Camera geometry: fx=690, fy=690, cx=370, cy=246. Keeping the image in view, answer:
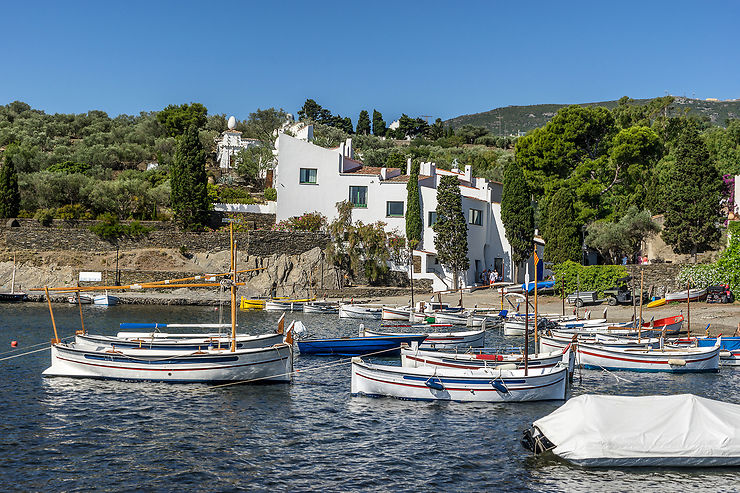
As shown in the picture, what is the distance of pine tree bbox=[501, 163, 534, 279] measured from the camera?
64894 mm

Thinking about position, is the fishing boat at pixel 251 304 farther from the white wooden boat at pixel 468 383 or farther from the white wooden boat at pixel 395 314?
the white wooden boat at pixel 468 383

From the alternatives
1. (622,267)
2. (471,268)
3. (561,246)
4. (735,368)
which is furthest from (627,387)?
(471,268)

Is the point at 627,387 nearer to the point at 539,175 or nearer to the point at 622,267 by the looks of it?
the point at 622,267

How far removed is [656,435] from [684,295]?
35116mm

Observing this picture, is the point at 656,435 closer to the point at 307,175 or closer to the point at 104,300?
the point at 104,300

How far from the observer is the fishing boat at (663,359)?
3145 centimetres

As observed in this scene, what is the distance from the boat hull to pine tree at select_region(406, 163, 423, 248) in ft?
120

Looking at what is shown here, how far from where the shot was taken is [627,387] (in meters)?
28.3

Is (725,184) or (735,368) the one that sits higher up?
(725,184)

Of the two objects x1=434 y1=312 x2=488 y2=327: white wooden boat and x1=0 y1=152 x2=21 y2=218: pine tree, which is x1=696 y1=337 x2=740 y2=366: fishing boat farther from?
x1=0 y1=152 x2=21 y2=218: pine tree

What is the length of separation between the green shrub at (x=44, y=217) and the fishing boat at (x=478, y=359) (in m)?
47.9

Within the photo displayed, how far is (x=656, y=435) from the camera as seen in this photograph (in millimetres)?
17625

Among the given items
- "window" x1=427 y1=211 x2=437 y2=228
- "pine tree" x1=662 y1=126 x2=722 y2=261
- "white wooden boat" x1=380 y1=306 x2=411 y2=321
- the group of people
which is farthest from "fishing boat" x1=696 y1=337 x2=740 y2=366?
"window" x1=427 y1=211 x2=437 y2=228

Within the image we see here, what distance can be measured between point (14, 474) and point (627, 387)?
881 inches
